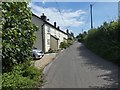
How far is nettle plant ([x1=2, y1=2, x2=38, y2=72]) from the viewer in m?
10.5

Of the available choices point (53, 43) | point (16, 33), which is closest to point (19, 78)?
point (16, 33)

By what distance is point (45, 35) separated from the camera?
122ft

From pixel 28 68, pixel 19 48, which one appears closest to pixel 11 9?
pixel 19 48

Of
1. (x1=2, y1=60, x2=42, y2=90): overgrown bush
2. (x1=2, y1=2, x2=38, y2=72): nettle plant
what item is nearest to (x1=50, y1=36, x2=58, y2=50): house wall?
(x1=2, y1=60, x2=42, y2=90): overgrown bush

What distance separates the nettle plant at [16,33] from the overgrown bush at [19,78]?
40 centimetres

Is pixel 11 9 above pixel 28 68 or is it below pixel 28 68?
above

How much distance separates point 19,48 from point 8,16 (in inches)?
70.0

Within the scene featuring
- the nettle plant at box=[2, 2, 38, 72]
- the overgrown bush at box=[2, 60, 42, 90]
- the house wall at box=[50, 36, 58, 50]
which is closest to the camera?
the overgrown bush at box=[2, 60, 42, 90]

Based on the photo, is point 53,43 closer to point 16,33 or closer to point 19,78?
point 16,33

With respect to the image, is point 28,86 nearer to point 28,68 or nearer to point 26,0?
point 28,68

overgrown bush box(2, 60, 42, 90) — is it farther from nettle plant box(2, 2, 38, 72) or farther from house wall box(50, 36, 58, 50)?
house wall box(50, 36, 58, 50)

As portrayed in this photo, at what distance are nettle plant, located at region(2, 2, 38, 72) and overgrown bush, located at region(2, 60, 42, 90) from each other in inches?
15.6

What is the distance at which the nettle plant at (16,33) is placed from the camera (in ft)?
34.3

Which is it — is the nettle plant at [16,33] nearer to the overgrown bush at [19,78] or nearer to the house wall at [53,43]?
the overgrown bush at [19,78]
